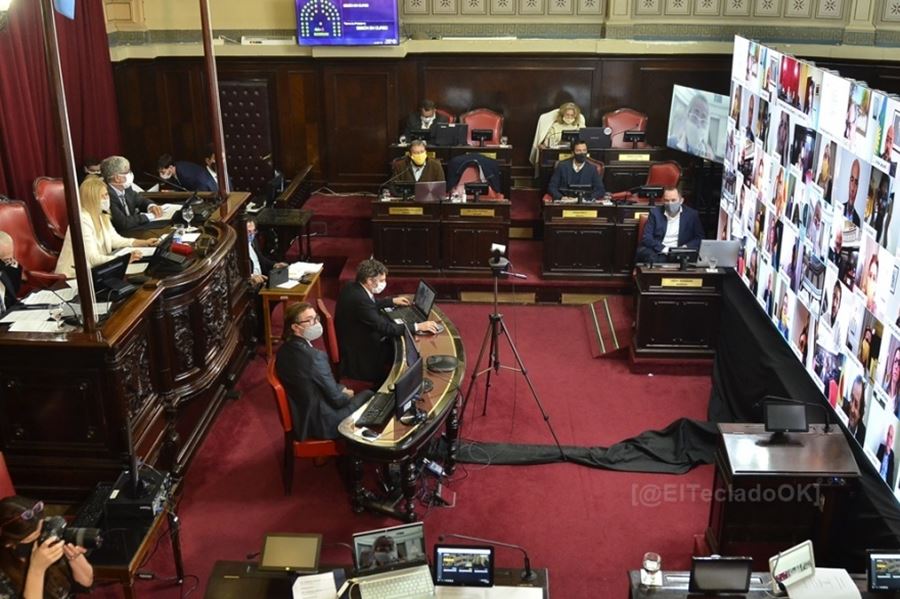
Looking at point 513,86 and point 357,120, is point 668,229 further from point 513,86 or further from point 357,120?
point 357,120

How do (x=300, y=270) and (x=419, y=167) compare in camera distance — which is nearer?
(x=300, y=270)

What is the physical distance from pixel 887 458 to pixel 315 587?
10.8 feet

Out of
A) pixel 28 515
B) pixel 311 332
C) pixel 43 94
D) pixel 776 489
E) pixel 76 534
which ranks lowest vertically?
pixel 776 489

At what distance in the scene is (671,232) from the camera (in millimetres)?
9109

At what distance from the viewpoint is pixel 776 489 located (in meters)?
5.29

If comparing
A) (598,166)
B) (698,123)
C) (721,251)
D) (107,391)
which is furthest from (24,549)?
(698,123)

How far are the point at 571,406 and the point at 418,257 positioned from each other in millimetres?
2798

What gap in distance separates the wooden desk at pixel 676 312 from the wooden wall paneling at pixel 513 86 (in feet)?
14.0

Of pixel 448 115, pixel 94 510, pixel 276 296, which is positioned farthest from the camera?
pixel 448 115

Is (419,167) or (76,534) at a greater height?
(419,167)

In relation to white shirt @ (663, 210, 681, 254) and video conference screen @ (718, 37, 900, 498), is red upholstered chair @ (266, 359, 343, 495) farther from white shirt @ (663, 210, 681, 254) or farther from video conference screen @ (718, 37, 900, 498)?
white shirt @ (663, 210, 681, 254)

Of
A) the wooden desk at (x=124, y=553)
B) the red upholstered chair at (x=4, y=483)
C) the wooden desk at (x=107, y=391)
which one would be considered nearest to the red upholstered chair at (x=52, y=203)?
the wooden desk at (x=107, y=391)

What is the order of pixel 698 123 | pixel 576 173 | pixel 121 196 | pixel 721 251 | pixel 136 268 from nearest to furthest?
pixel 136 268, pixel 121 196, pixel 721 251, pixel 576 173, pixel 698 123

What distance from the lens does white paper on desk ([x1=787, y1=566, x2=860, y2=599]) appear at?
4.27 meters
